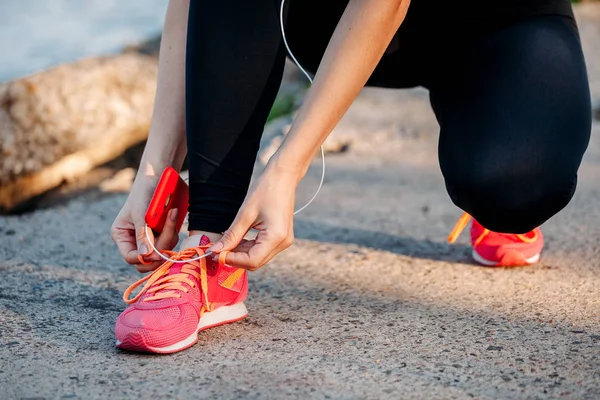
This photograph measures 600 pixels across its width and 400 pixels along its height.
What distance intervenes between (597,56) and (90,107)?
3.18 meters

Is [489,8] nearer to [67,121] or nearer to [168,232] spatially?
[168,232]

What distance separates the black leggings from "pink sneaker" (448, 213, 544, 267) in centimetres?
26

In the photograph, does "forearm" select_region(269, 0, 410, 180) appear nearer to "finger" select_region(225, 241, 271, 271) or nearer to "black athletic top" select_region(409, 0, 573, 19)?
"finger" select_region(225, 241, 271, 271)

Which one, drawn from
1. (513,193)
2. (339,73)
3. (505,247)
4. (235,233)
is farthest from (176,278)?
(505,247)

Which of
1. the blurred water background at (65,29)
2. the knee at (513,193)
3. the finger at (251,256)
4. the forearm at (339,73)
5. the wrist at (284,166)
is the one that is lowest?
the blurred water background at (65,29)

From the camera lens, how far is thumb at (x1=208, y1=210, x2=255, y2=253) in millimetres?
1293

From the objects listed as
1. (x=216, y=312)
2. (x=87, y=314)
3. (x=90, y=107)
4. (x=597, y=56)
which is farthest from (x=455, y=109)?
(x=597, y=56)

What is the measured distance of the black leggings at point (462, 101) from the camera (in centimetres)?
143

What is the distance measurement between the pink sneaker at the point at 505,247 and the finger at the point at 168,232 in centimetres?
73

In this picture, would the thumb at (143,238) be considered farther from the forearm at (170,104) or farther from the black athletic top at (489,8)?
the black athletic top at (489,8)

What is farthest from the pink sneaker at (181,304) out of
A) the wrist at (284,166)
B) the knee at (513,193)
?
the knee at (513,193)

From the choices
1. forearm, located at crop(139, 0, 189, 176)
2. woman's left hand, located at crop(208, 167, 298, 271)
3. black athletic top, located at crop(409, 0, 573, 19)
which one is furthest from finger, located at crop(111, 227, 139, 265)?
black athletic top, located at crop(409, 0, 573, 19)

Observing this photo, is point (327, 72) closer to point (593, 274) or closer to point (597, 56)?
point (593, 274)

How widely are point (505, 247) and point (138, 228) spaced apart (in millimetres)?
883
